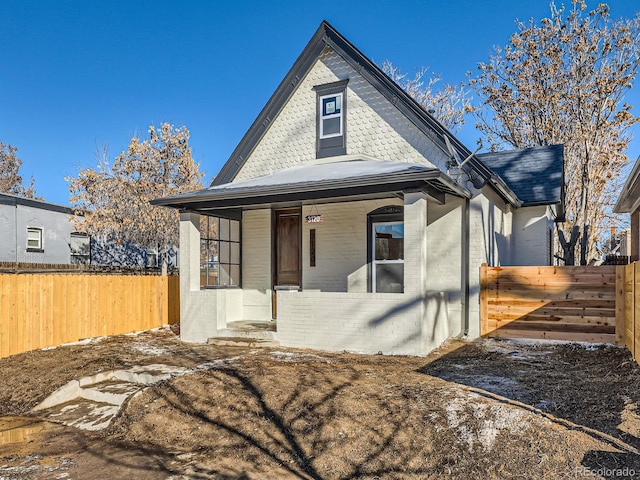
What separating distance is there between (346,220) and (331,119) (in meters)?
2.46

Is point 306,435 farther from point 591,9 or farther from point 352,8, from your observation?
point 591,9

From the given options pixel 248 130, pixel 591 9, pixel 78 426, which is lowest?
pixel 78 426

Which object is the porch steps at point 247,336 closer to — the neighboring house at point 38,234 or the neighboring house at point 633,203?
the neighboring house at point 633,203

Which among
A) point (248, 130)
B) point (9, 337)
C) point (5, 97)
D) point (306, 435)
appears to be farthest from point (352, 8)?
point (5, 97)

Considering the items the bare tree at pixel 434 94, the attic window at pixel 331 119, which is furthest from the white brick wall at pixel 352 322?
the bare tree at pixel 434 94

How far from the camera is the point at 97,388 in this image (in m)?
6.72

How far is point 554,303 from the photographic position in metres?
9.33

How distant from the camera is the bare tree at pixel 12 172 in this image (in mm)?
38062

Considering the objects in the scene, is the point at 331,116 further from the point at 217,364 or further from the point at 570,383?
the point at 570,383

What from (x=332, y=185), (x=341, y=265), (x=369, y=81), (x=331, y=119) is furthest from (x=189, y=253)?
(x=369, y=81)

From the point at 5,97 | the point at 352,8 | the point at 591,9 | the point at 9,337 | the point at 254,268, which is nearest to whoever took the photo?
the point at 9,337

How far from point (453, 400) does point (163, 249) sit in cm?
1517

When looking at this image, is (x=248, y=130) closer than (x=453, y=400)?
No

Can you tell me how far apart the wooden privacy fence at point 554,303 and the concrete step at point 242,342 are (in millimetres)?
4549
